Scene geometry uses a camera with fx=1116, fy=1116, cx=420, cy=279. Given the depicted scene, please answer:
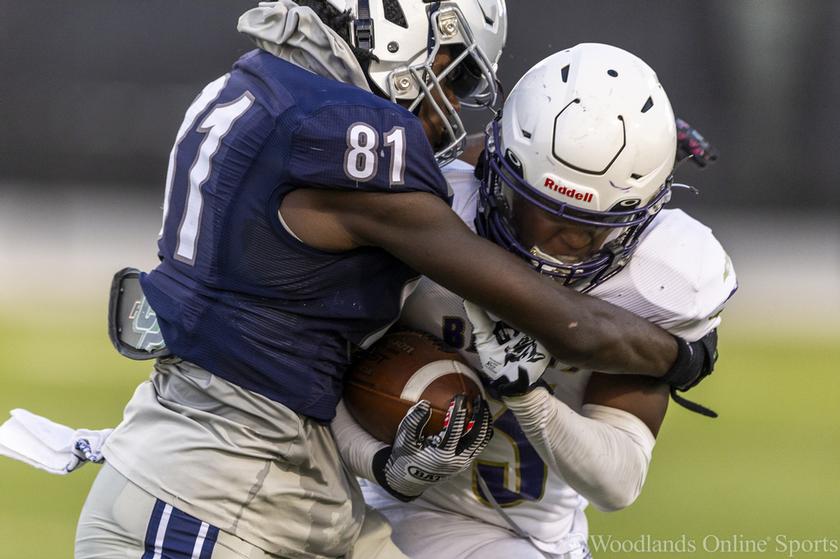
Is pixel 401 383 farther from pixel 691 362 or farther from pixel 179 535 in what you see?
pixel 691 362

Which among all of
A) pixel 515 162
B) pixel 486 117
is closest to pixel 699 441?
pixel 486 117

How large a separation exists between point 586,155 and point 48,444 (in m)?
1.42

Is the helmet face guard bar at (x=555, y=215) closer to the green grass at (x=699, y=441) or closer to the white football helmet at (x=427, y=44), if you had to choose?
the white football helmet at (x=427, y=44)

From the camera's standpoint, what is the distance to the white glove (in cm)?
257

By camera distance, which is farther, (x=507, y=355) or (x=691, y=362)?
(x=691, y=362)

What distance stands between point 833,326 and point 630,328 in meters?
5.67

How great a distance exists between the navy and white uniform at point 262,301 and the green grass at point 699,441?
224cm

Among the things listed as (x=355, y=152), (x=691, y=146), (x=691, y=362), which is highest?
(x=355, y=152)

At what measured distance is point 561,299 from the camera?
2.29m

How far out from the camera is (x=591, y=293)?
2.58m

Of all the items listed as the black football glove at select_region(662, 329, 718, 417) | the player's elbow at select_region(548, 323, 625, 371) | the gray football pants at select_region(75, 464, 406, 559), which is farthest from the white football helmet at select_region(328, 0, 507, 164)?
the gray football pants at select_region(75, 464, 406, 559)

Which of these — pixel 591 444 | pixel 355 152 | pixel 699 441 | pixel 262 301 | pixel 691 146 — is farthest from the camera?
pixel 699 441

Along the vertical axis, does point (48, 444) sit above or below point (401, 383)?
below

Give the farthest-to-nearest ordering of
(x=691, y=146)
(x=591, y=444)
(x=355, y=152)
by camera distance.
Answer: (x=691, y=146)
(x=591, y=444)
(x=355, y=152)
